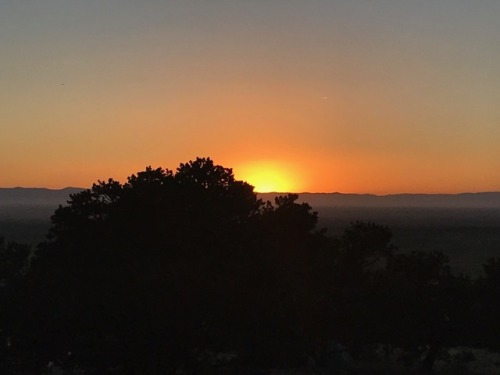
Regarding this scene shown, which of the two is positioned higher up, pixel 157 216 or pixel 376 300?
pixel 157 216

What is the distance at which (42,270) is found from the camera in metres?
21.8

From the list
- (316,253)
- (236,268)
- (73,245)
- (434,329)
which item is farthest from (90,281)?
(434,329)

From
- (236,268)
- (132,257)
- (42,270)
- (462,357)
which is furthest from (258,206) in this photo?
(462,357)

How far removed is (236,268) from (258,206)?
12.8 feet

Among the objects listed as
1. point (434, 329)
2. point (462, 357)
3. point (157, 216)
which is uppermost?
point (157, 216)

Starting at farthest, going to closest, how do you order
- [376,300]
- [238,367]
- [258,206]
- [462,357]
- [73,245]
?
[462,357], [376,300], [258,206], [73,245], [238,367]

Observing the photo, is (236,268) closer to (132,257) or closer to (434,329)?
(132,257)

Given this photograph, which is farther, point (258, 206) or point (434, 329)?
point (434, 329)

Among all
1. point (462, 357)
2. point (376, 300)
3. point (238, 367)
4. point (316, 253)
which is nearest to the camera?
point (238, 367)

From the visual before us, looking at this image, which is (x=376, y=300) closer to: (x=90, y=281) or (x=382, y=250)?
(x=382, y=250)

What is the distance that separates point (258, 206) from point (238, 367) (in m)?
6.28

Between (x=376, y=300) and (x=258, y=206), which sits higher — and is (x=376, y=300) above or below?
below

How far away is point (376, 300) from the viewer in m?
29.2

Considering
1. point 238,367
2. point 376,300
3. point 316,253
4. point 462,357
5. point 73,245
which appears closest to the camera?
point 238,367
